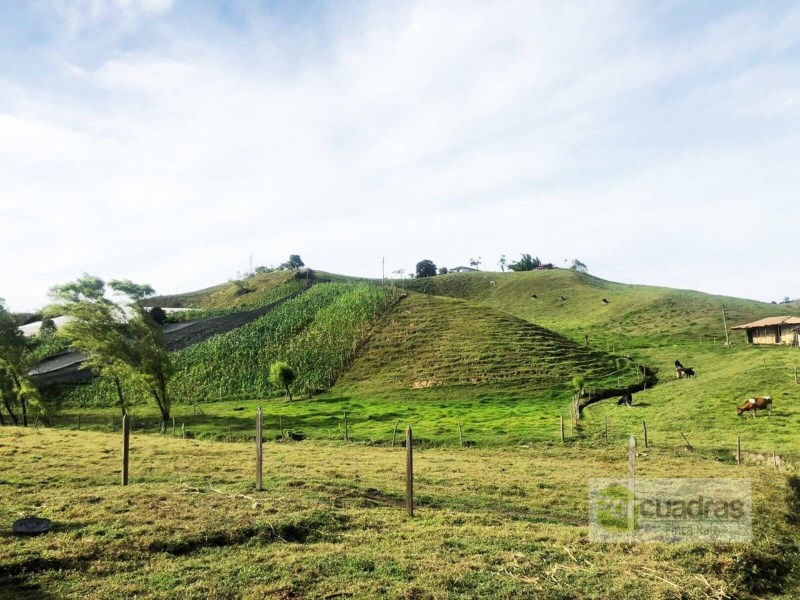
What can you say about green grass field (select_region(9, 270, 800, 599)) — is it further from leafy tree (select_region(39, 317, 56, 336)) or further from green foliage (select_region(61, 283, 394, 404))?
leafy tree (select_region(39, 317, 56, 336))

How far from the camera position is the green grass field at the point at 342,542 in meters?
9.47

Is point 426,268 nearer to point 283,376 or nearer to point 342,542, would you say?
point 283,376

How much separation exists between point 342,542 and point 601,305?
108m

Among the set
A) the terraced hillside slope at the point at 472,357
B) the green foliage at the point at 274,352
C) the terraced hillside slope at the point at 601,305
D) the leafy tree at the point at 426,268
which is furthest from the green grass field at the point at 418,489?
the leafy tree at the point at 426,268

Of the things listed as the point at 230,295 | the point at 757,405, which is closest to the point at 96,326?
the point at 757,405

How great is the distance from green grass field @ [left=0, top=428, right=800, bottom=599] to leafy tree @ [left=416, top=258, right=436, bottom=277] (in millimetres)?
155675

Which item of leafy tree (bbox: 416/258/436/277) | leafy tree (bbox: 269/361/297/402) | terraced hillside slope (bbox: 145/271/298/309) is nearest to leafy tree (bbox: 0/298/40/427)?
leafy tree (bbox: 269/361/297/402)

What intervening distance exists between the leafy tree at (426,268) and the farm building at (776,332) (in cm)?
11283

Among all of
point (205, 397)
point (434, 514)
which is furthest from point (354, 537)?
point (205, 397)

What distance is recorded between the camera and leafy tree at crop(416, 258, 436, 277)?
176 metres

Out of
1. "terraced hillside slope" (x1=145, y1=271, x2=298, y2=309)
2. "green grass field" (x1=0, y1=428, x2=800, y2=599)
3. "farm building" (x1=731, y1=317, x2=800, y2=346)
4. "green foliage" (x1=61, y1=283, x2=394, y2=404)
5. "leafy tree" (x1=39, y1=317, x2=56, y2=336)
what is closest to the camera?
"green grass field" (x1=0, y1=428, x2=800, y2=599)

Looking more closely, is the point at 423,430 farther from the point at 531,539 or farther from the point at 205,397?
the point at 205,397

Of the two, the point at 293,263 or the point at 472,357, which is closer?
the point at 472,357

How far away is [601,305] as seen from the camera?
11094cm
